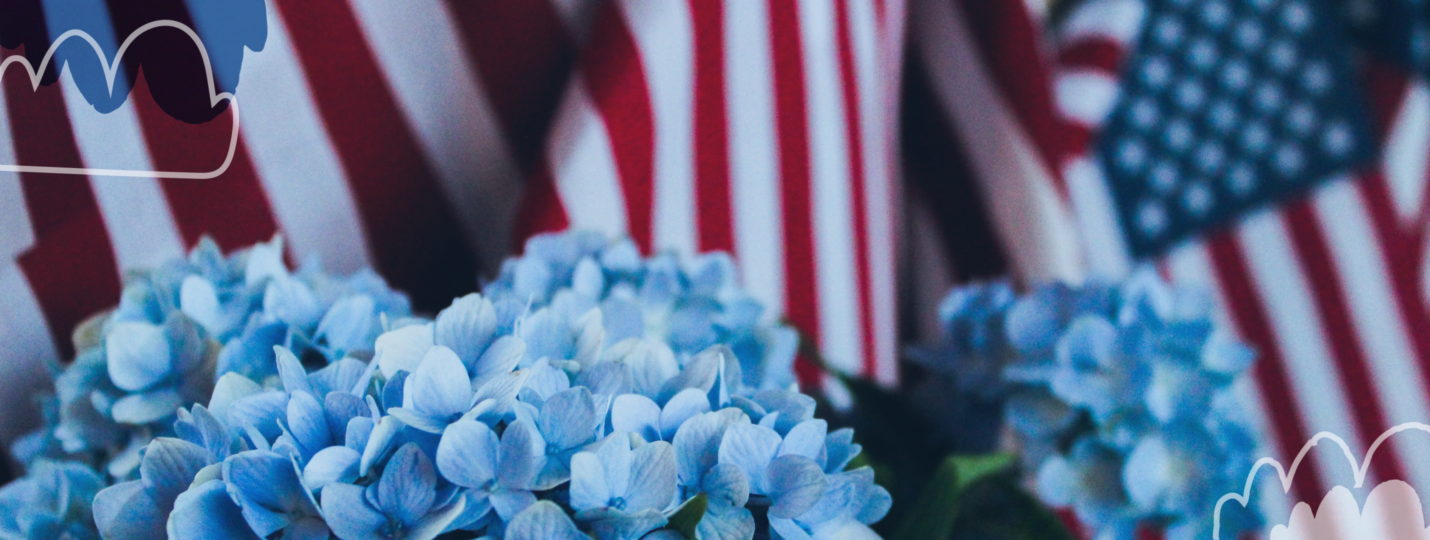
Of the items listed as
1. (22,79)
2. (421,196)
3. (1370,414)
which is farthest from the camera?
(1370,414)

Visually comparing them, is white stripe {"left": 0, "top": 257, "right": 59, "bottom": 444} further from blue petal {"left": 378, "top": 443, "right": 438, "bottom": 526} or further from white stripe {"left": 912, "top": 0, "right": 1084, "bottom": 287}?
white stripe {"left": 912, "top": 0, "right": 1084, "bottom": 287}

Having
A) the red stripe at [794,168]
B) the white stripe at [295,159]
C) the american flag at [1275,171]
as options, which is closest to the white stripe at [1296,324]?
the american flag at [1275,171]

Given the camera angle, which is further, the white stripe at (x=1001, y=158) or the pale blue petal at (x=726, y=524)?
the white stripe at (x=1001, y=158)

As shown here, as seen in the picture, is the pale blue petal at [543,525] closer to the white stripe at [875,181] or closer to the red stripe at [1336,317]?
the white stripe at [875,181]

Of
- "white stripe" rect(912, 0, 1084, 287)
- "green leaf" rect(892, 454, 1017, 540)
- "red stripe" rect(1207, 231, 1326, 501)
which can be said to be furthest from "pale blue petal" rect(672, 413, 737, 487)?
"red stripe" rect(1207, 231, 1326, 501)

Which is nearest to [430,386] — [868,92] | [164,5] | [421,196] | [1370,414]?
[164,5]

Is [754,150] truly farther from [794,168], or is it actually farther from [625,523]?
[625,523]

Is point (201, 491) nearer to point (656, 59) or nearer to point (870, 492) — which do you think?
point (870, 492)
